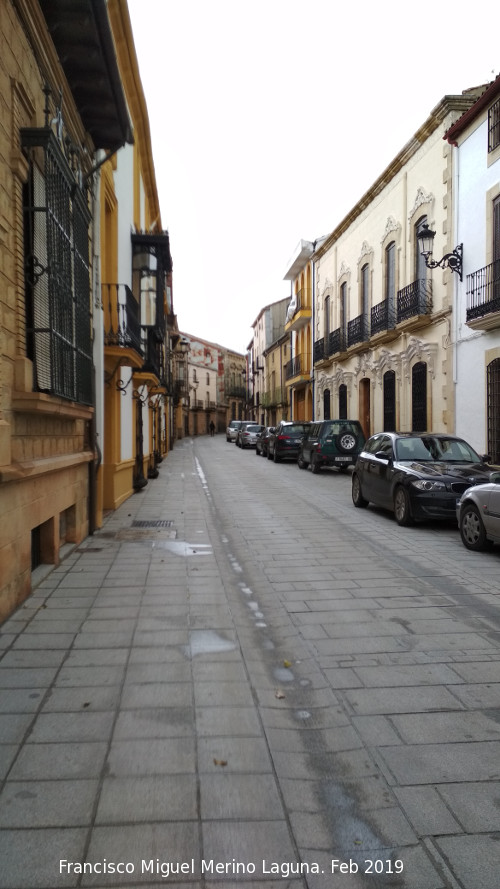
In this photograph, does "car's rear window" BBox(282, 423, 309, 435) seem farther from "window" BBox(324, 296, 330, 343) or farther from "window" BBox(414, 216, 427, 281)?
"window" BBox(414, 216, 427, 281)

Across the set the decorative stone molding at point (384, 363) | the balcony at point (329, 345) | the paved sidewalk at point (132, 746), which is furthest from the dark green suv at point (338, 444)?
the paved sidewalk at point (132, 746)

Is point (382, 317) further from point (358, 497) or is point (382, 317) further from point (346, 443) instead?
point (358, 497)

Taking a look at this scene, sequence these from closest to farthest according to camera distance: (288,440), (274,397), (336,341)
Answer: (288,440) → (336,341) → (274,397)

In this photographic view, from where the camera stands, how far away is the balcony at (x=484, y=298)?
13672 mm

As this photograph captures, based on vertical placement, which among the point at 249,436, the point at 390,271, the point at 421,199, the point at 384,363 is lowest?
the point at 249,436

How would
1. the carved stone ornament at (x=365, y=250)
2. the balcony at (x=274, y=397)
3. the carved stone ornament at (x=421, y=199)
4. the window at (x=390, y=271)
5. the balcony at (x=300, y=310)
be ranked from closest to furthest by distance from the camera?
1. the carved stone ornament at (x=421, y=199)
2. the window at (x=390, y=271)
3. the carved stone ornament at (x=365, y=250)
4. the balcony at (x=300, y=310)
5. the balcony at (x=274, y=397)

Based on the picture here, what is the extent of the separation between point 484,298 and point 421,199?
5.57 metres

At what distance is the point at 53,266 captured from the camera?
6020 mm

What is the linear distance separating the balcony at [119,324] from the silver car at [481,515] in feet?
19.8

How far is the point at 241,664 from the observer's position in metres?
4.22

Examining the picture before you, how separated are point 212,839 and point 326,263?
29997mm

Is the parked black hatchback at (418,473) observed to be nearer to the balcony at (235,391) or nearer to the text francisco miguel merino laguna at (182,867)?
the text francisco miguel merino laguna at (182,867)

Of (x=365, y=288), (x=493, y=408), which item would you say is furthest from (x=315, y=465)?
(x=365, y=288)

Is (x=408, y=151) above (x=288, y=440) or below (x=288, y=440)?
above
